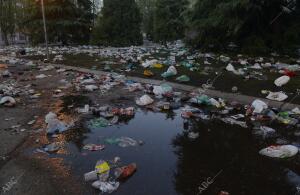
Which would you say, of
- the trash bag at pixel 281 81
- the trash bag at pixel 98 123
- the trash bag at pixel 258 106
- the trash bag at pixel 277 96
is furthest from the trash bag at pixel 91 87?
the trash bag at pixel 281 81

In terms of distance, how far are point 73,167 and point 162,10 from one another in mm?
24691

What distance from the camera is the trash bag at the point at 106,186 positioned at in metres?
3.08

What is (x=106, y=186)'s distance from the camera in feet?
10.3

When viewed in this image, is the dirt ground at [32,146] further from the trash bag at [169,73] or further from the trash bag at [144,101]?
the trash bag at [169,73]

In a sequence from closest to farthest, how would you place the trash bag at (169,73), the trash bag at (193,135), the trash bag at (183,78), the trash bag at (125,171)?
1. the trash bag at (125,171)
2. the trash bag at (193,135)
3. the trash bag at (183,78)
4. the trash bag at (169,73)

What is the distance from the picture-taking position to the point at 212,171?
3.49 metres

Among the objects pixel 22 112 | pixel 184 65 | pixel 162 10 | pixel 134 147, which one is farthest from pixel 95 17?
pixel 134 147

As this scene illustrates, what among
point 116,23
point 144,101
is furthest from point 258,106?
point 116,23

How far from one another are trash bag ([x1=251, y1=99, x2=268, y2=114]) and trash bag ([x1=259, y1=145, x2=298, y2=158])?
161cm

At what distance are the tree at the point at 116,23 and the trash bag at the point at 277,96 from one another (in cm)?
1741

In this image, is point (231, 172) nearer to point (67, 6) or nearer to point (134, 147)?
point (134, 147)

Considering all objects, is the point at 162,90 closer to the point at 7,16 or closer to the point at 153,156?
the point at 153,156

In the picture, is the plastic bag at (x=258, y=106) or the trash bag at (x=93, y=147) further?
the plastic bag at (x=258, y=106)

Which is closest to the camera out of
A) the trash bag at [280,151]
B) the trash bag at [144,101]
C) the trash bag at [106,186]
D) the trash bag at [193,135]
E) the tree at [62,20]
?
the trash bag at [106,186]
